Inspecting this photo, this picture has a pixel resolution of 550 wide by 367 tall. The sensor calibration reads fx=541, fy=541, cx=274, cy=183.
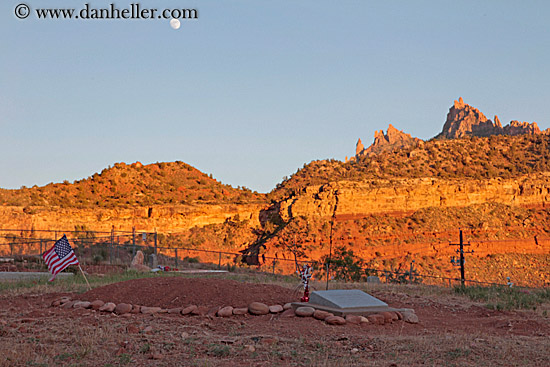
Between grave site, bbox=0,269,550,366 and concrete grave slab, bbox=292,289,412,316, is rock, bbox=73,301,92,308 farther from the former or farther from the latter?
concrete grave slab, bbox=292,289,412,316

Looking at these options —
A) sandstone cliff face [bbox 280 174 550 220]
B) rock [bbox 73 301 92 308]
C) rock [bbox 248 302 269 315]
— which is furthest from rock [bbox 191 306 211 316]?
sandstone cliff face [bbox 280 174 550 220]

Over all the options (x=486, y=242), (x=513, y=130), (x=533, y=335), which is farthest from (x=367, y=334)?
(x=513, y=130)

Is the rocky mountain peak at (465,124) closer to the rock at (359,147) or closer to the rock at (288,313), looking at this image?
the rock at (359,147)

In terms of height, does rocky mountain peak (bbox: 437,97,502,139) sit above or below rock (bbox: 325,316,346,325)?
above

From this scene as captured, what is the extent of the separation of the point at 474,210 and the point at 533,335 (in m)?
47.4

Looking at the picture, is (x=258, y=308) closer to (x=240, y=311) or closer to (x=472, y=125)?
(x=240, y=311)

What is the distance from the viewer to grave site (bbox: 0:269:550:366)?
874cm

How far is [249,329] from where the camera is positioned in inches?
451

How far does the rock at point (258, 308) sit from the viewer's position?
13250 mm

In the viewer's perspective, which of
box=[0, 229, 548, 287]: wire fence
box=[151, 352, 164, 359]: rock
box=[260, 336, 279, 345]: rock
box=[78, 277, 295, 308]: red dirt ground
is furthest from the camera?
box=[0, 229, 548, 287]: wire fence

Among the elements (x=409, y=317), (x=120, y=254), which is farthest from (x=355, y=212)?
(x=409, y=317)

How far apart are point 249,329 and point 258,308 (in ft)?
6.01

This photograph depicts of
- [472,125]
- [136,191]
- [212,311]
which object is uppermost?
[472,125]

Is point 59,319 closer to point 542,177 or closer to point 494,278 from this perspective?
point 494,278
